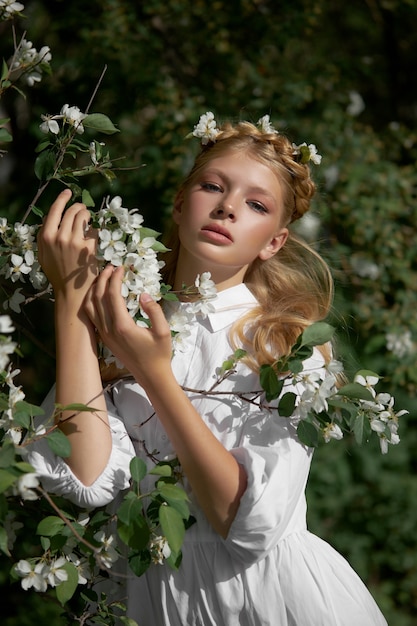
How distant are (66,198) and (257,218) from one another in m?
0.42

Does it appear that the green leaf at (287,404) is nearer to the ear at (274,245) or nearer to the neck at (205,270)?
the neck at (205,270)

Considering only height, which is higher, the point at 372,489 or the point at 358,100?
the point at 358,100

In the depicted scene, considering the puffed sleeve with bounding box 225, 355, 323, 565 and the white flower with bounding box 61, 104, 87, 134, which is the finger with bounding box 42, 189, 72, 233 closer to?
the white flower with bounding box 61, 104, 87, 134

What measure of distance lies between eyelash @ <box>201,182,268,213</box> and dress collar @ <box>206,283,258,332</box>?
0.60 ft

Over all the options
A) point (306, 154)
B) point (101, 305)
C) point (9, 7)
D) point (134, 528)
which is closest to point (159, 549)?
point (134, 528)

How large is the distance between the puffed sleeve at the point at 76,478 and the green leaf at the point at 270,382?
32 centimetres

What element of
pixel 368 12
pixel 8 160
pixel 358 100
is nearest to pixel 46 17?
pixel 8 160

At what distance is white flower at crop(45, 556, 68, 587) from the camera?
5.06 ft

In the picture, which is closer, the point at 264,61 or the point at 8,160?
the point at 264,61

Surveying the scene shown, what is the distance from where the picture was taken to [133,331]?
5.00 feet

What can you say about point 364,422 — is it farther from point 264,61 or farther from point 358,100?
point 358,100

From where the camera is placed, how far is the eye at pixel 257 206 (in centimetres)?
183

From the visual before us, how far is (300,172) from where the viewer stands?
6.41 feet

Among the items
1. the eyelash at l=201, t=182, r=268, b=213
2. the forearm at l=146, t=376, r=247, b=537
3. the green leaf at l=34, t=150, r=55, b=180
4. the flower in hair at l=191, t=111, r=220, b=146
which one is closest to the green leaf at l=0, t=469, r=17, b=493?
the forearm at l=146, t=376, r=247, b=537
